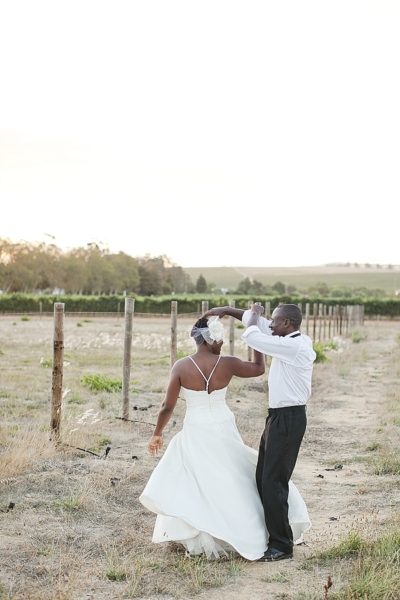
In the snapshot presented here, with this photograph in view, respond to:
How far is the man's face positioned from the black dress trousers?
0.57 meters

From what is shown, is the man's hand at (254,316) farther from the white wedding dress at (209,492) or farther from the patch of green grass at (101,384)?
the patch of green grass at (101,384)

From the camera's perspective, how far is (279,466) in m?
6.14

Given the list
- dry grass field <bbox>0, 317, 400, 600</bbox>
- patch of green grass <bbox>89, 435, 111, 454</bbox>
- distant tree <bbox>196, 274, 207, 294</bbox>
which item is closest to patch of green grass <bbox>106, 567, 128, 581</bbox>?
dry grass field <bbox>0, 317, 400, 600</bbox>

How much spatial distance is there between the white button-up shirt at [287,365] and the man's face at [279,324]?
0.06 metres

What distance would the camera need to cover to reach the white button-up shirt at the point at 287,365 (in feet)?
19.7

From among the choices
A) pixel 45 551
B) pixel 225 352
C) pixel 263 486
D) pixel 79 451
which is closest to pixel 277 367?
pixel 263 486

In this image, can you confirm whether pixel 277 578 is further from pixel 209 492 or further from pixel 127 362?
pixel 127 362

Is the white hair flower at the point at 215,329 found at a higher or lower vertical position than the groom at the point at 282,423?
higher

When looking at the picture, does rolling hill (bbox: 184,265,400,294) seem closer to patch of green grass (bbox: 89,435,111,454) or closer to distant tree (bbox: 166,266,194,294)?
distant tree (bbox: 166,266,194,294)

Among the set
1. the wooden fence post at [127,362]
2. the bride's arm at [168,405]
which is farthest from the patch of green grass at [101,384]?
the bride's arm at [168,405]

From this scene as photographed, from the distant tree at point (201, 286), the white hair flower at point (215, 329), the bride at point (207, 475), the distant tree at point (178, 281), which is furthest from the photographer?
the distant tree at point (201, 286)

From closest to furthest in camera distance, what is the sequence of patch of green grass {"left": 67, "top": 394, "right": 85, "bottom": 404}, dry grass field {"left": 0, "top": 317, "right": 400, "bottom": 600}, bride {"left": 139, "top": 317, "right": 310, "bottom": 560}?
dry grass field {"left": 0, "top": 317, "right": 400, "bottom": 600}, bride {"left": 139, "top": 317, "right": 310, "bottom": 560}, patch of green grass {"left": 67, "top": 394, "right": 85, "bottom": 404}

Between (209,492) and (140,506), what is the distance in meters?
1.78

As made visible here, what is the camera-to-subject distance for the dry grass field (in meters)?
5.57
